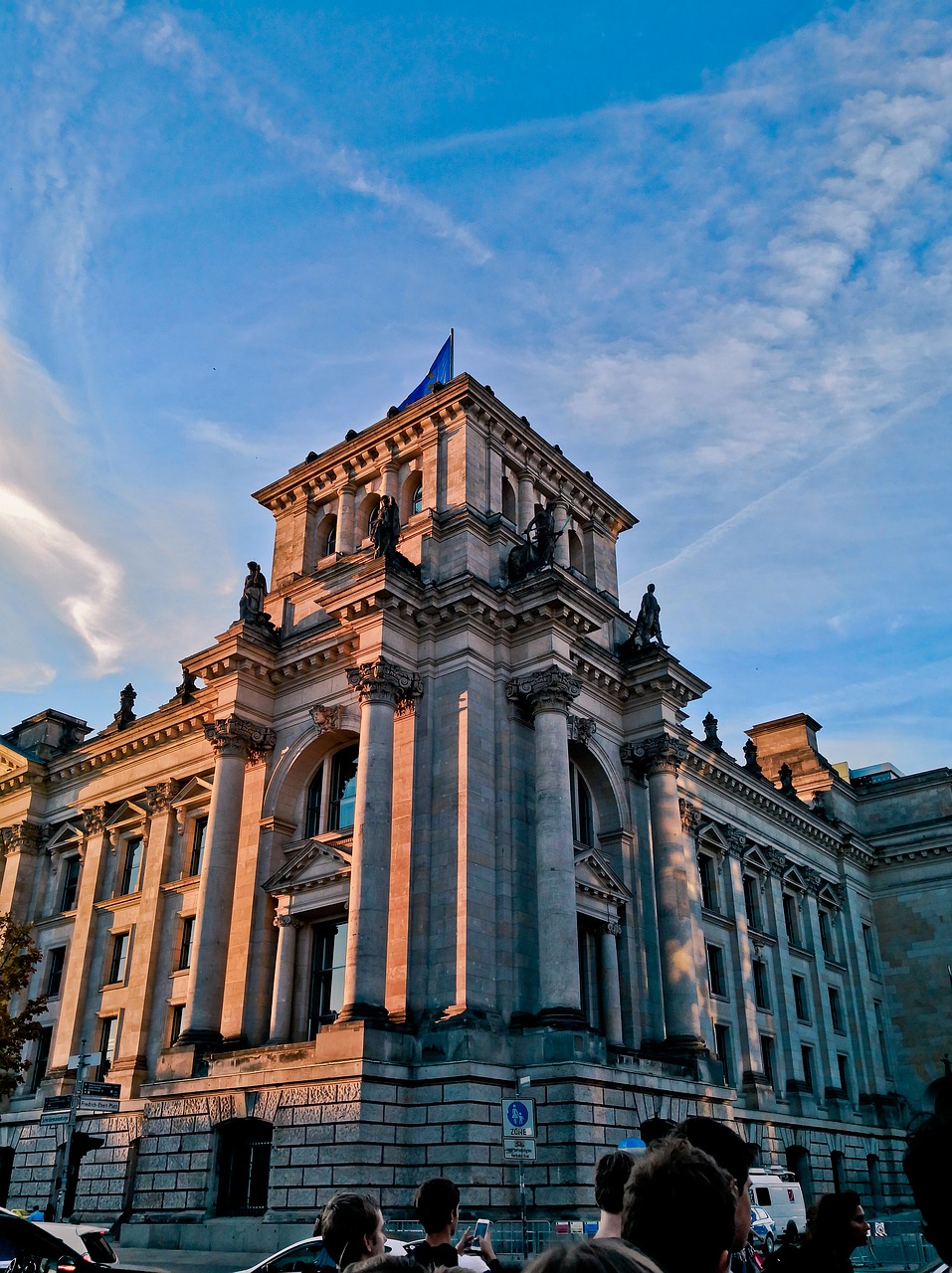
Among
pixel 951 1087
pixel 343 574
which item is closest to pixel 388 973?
pixel 343 574

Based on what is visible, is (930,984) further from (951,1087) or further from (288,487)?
(951,1087)

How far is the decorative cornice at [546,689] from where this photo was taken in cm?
3328

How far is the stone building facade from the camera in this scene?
28.6m

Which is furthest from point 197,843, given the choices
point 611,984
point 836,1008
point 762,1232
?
point 836,1008

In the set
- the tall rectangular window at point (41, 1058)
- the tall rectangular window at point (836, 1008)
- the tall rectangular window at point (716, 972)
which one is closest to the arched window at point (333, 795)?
the tall rectangular window at point (41, 1058)

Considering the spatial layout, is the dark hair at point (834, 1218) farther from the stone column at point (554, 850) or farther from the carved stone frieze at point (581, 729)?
the carved stone frieze at point (581, 729)

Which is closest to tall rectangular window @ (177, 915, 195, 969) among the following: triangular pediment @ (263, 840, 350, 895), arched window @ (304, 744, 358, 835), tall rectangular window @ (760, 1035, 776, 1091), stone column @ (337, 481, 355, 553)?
triangular pediment @ (263, 840, 350, 895)

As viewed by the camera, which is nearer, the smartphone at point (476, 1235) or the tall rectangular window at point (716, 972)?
the smartphone at point (476, 1235)

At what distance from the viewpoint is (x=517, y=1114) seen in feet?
62.4

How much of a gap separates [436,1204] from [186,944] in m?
35.1

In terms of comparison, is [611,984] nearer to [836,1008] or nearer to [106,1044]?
[106,1044]

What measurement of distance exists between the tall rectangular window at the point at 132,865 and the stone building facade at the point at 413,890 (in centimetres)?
14

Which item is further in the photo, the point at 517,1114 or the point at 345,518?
the point at 345,518

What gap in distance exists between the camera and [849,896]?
5719 centimetres
